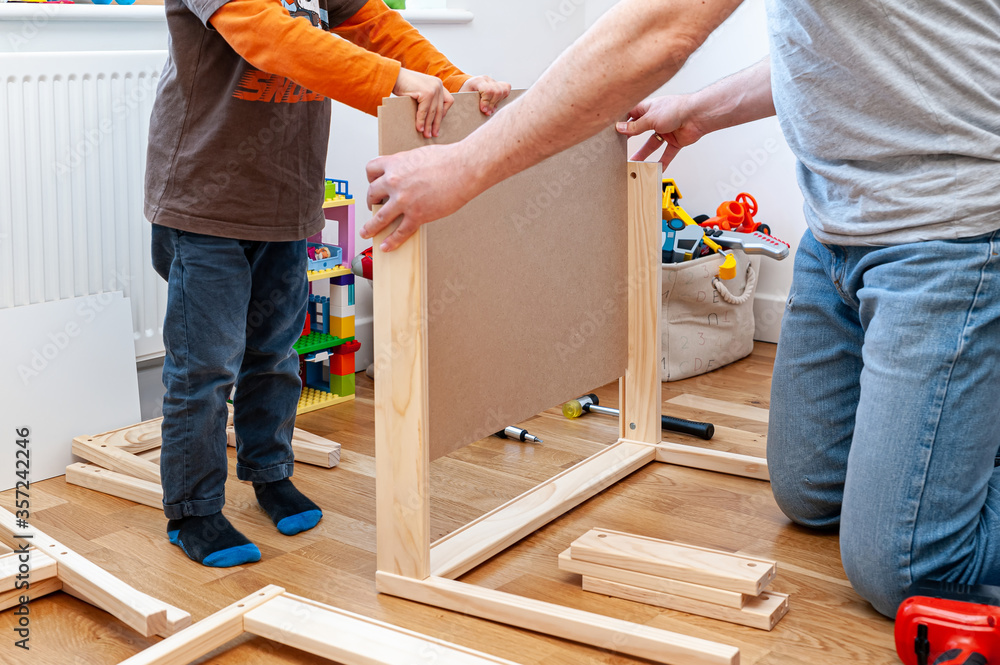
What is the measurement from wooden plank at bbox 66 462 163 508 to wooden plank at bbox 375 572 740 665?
1.44 feet

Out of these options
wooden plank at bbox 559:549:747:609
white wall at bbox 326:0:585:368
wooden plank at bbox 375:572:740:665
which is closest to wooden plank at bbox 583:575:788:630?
wooden plank at bbox 559:549:747:609

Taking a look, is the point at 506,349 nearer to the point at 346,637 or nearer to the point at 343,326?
the point at 346,637

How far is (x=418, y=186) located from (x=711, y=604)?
22.6 inches

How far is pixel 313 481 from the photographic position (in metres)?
1.54

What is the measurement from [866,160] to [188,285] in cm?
82

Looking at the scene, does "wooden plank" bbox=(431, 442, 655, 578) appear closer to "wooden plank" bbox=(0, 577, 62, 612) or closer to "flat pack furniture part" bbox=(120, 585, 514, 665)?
"flat pack furniture part" bbox=(120, 585, 514, 665)

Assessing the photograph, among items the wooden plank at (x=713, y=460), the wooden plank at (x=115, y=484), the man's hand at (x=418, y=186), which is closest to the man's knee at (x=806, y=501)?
the wooden plank at (x=713, y=460)

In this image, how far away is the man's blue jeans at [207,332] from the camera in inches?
49.0

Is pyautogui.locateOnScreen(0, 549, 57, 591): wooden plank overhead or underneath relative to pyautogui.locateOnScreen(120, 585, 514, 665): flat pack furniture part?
overhead

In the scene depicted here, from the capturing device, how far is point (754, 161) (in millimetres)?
2432

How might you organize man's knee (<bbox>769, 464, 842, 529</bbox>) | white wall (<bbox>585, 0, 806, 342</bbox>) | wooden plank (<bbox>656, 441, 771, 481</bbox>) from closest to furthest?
man's knee (<bbox>769, 464, 842, 529</bbox>) < wooden plank (<bbox>656, 441, 771, 481</bbox>) < white wall (<bbox>585, 0, 806, 342</bbox>)

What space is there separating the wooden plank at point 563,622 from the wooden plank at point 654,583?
0.11 m

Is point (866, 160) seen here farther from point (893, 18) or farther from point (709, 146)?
point (709, 146)

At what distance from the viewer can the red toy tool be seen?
931 millimetres
